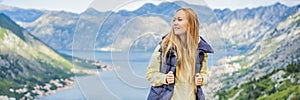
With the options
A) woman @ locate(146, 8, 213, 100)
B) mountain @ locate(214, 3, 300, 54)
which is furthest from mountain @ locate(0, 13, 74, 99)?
woman @ locate(146, 8, 213, 100)

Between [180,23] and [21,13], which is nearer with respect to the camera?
[180,23]

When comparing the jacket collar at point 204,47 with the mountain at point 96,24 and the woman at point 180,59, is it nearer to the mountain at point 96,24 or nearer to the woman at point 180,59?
the woman at point 180,59

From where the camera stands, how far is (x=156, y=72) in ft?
5.67

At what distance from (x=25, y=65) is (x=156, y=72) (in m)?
4.64

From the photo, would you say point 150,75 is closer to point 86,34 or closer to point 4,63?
point 86,34

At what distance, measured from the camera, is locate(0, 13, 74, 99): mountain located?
5988 millimetres

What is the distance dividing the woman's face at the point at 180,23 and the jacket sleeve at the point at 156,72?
79 mm

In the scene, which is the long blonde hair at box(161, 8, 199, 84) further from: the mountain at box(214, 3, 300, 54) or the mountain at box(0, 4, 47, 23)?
the mountain at box(0, 4, 47, 23)

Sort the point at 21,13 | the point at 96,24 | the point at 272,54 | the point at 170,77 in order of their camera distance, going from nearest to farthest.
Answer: the point at 170,77 < the point at 96,24 < the point at 21,13 < the point at 272,54

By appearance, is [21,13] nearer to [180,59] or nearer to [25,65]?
[25,65]

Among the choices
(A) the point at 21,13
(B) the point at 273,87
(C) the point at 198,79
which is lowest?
(B) the point at 273,87

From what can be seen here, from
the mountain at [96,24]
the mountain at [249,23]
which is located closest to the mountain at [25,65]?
the mountain at [96,24]

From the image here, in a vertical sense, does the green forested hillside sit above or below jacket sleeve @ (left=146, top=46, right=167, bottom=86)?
below


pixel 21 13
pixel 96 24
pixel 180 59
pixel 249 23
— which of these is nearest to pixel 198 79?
pixel 180 59
